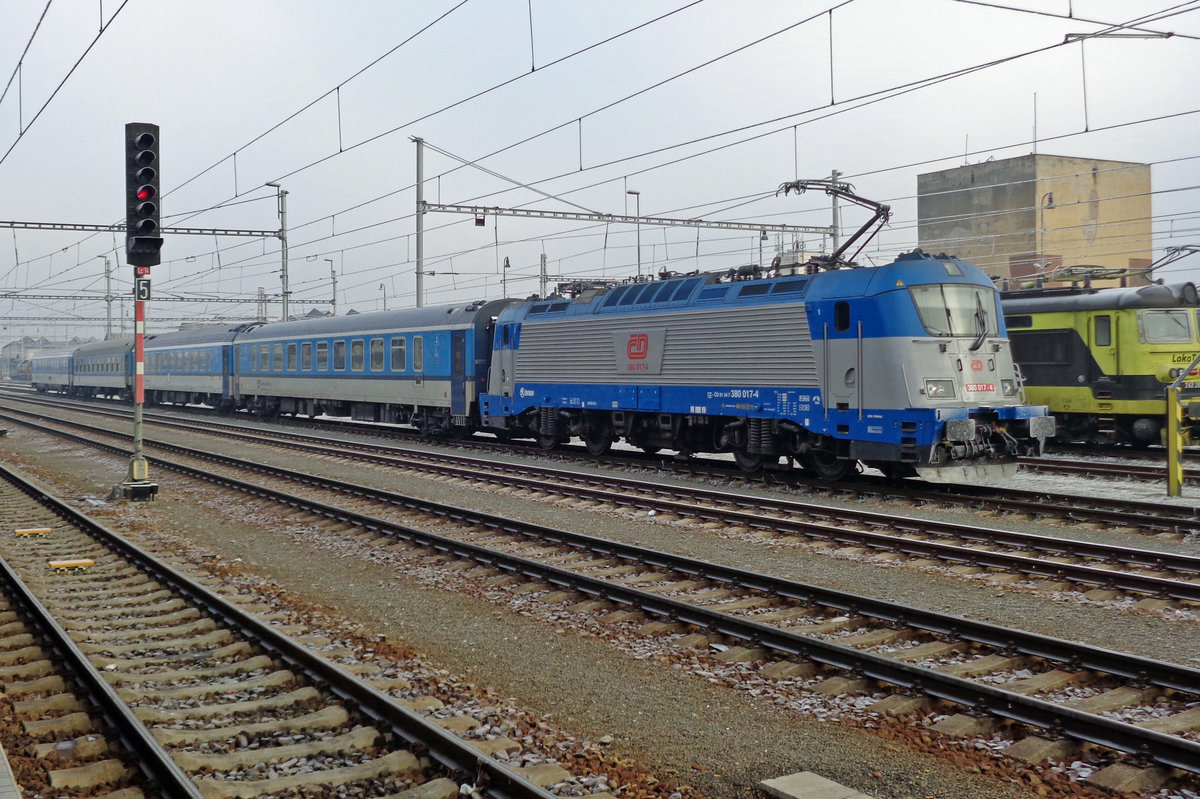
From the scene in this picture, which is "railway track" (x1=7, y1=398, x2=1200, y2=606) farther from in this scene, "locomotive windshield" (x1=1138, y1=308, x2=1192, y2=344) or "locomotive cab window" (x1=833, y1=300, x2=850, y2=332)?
"locomotive windshield" (x1=1138, y1=308, x2=1192, y2=344)

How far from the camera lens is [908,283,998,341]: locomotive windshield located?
48.4ft

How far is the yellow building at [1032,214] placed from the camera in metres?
58.4

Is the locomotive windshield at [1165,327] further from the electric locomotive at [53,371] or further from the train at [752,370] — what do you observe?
the electric locomotive at [53,371]

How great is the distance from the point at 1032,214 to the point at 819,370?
4963 cm

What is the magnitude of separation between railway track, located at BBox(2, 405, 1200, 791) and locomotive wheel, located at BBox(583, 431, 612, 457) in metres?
9.42

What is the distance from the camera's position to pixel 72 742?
553cm

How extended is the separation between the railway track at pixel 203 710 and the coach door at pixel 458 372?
1547 cm

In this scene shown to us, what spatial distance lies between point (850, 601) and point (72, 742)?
18.2 feet

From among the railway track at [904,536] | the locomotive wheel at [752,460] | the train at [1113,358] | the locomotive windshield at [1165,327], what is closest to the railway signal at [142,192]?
the railway track at [904,536]

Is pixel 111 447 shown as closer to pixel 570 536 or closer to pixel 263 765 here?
pixel 570 536

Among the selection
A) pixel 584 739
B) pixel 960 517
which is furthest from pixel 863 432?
pixel 584 739

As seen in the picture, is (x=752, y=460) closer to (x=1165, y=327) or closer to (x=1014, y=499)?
(x=1014, y=499)

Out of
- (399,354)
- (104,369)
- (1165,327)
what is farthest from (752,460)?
(104,369)

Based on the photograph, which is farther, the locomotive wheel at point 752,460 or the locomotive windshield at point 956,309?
the locomotive wheel at point 752,460
